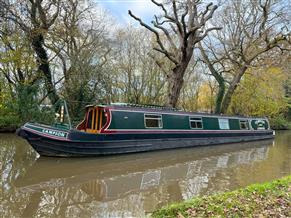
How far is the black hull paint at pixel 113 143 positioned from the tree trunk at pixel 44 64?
7.56 meters

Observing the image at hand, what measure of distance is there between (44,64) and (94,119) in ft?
23.6

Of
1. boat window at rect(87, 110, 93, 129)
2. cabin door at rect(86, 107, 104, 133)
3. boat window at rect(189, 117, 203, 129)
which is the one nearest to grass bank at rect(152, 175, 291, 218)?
cabin door at rect(86, 107, 104, 133)

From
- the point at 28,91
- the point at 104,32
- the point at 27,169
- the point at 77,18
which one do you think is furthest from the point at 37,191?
the point at 104,32

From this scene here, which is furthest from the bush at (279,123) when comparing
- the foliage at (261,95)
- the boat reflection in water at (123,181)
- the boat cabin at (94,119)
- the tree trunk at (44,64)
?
the boat cabin at (94,119)

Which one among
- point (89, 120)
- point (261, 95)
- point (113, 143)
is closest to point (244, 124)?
point (261, 95)

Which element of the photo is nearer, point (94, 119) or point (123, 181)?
point (123, 181)

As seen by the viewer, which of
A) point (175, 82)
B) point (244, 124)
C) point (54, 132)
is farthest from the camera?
point (244, 124)

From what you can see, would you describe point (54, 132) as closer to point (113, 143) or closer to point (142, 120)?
point (113, 143)

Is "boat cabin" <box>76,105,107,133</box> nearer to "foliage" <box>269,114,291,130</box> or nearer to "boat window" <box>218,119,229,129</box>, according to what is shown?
"boat window" <box>218,119,229,129</box>

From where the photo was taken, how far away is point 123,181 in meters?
7.86

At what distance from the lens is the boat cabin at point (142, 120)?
37.2 feet

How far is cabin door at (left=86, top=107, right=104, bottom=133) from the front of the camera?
11.7m

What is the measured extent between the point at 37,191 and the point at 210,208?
12.8 ft

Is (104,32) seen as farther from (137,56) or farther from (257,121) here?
(257,121)
